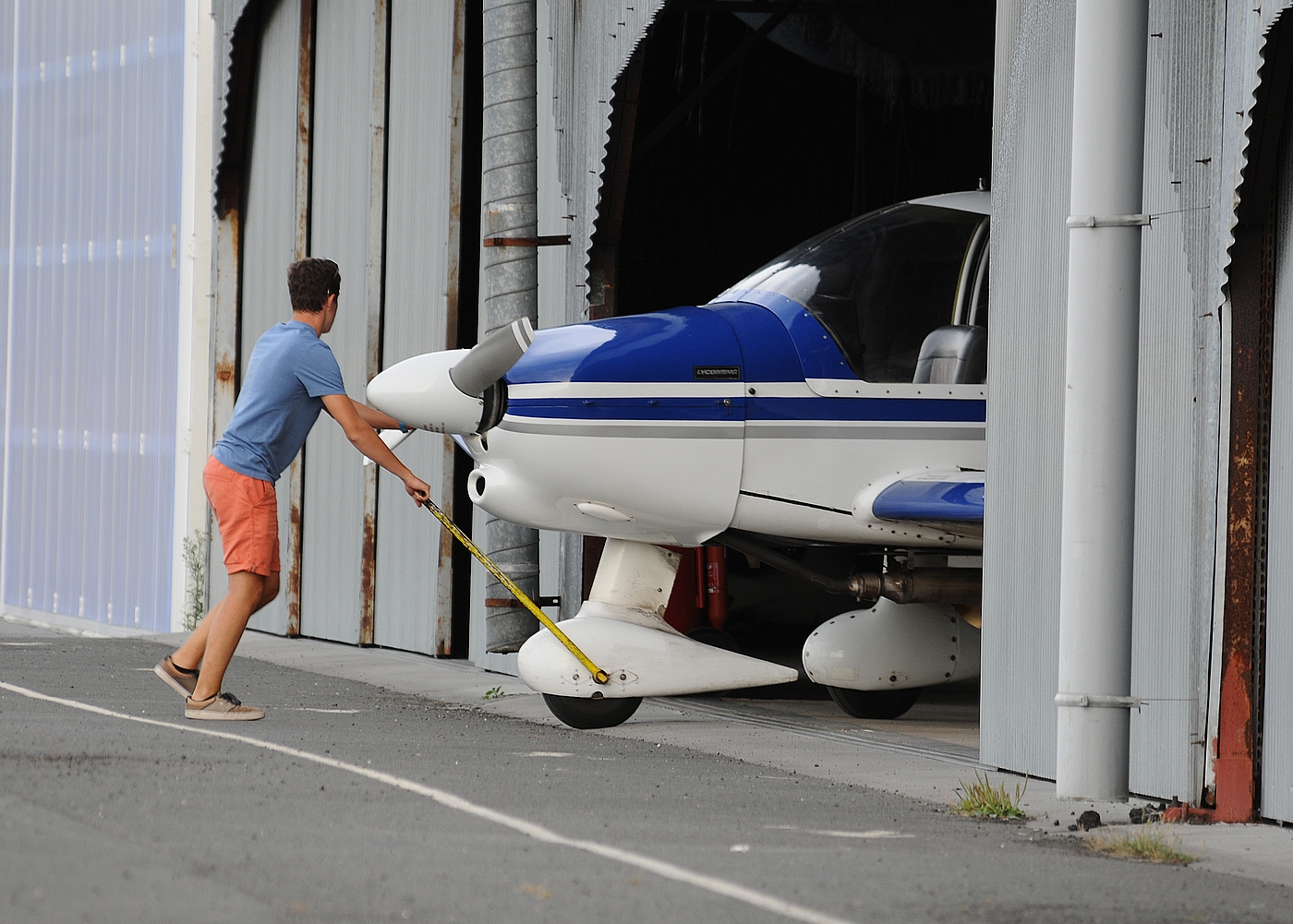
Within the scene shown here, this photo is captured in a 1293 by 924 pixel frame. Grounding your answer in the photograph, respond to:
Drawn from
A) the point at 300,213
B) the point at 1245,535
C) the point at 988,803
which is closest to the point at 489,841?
the point at 988,803

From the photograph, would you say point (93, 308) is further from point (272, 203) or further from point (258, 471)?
point (258, 471)

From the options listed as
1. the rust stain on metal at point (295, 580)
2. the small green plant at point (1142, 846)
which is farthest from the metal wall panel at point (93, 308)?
the small green plant at point (1142, 846)

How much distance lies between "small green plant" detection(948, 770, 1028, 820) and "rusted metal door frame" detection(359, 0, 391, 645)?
731 centimetres

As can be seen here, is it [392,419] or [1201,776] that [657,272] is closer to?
[392,419]

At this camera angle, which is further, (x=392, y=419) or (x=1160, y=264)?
→ (x=392, y=419)

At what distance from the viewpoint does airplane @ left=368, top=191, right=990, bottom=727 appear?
7777 mm

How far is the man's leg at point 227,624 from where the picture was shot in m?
7.40

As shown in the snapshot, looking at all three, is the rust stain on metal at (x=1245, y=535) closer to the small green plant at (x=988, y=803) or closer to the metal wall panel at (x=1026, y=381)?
the small green plant at (x=988, y=803)

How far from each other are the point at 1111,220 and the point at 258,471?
3682 millimetres

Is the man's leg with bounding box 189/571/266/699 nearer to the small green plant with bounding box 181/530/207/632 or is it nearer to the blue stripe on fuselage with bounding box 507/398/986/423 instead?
the blue stripe on fuselage with bounding box 507/398/986/423

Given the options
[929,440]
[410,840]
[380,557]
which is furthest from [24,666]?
[410,840]

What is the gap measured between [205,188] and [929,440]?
887 centimetres

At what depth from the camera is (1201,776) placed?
5895mm

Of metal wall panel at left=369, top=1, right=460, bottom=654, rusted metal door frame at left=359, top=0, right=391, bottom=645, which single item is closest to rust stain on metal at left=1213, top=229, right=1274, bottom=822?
metal wall panel at left=369, top=1, right=460, bottom=654
